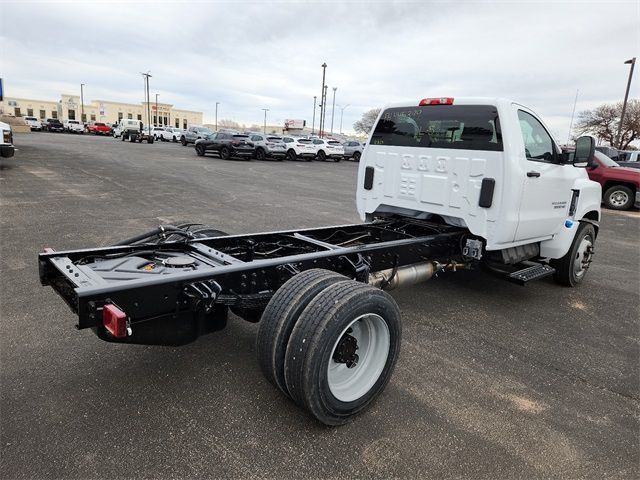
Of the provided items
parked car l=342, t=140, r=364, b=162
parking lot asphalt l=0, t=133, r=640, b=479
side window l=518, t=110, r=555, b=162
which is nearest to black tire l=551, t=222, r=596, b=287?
parking lot asphalt l=0, t=133, r=640, b=479

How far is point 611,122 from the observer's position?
48844mm

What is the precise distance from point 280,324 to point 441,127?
10.8 feet

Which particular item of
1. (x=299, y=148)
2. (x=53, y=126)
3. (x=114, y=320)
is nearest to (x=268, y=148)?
(x=299, y=148)

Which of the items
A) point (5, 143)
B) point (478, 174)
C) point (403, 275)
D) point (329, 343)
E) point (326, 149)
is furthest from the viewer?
point (326, 149)

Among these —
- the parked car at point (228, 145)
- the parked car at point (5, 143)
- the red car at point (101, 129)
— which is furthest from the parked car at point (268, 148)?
the red car at point (101, 129)

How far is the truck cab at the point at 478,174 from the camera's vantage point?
4465 millimetres

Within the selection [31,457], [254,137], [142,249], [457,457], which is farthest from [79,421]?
[254,137]

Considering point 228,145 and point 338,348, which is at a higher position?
point 228,145

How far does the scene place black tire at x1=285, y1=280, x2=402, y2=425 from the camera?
99.6 inches

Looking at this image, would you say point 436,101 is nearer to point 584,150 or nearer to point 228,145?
point 584,150

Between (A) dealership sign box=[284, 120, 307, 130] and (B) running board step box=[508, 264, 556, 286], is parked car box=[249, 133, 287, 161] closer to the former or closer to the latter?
(B) running board step box=[508, 264, 556, 286]

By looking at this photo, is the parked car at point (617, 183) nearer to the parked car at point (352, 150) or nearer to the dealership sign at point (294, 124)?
the parked car at point (352, 150)

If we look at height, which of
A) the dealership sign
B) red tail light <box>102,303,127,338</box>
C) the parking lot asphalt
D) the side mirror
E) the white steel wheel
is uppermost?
the dealership sign

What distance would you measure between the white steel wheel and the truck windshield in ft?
8.21
